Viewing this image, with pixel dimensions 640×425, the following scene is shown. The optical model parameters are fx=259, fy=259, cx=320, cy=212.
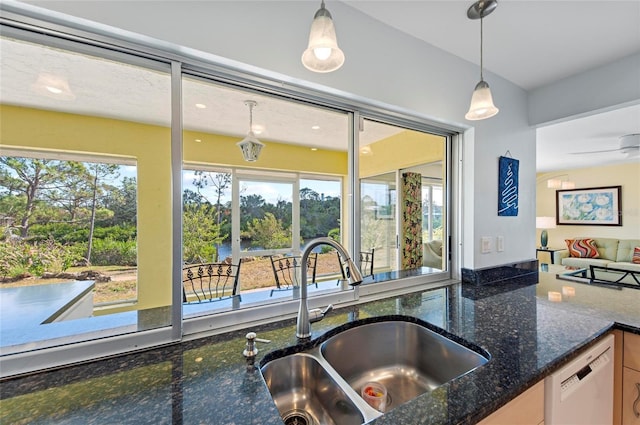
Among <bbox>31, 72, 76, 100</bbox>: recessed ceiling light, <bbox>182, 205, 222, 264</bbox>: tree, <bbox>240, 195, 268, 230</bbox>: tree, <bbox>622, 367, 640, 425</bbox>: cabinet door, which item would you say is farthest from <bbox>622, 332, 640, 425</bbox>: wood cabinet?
<bbox>240, 195, 268, 230</bbox>: tree

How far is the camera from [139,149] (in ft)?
4.68

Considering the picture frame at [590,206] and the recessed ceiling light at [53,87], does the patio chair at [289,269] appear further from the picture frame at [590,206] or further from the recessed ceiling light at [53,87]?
the picture frame at [590,206]

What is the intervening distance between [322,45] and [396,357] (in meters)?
1.31

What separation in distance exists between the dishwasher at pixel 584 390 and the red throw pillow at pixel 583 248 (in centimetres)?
584

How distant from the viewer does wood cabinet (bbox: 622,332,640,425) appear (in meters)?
1.09

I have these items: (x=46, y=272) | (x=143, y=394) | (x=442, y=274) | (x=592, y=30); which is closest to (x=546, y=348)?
(x=442, y=274)

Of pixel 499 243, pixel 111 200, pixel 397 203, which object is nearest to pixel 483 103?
pixel 499 243

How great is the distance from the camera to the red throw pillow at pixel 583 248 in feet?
17.0

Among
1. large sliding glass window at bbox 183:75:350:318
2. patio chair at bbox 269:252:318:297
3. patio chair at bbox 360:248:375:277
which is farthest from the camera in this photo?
patio chair at bbox 269:252:318:297

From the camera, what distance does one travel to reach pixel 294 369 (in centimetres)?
94

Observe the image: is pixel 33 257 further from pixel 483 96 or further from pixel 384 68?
pixel 483 96

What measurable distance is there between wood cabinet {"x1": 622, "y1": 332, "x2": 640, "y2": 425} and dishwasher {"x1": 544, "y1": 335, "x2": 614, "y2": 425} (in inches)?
2.4

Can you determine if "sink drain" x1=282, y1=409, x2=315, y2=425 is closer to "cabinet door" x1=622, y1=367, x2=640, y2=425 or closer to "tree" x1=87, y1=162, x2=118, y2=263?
"tree" x1=87, y1=162, x2=118, y2=263

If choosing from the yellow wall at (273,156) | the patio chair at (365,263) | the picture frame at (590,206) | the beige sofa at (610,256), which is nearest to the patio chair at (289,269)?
the patio chair at (365,263)
